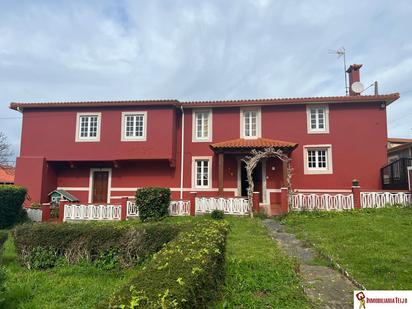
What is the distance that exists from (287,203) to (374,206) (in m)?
3.49

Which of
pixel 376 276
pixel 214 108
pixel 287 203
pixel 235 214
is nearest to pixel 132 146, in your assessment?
pixel 214 108

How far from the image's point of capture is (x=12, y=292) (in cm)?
486

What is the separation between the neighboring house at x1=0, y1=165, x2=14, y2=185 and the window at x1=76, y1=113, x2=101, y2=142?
64.9 feet

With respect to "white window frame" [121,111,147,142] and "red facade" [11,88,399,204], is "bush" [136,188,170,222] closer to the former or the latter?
"red facade" [11,88,399,204]

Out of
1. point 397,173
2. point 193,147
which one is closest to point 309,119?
point 397,173

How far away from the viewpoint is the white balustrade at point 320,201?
1239 cm

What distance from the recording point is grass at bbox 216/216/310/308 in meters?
4.43

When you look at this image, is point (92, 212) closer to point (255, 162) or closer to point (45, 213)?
point (45, 213)

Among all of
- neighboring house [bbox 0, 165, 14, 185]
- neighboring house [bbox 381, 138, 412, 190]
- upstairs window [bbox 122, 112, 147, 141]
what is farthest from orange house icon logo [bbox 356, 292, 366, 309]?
neighboring house [bbox 0, 165, 14, 185]

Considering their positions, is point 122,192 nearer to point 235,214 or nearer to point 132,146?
point 132,146

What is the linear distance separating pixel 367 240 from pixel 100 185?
1337 centimetres

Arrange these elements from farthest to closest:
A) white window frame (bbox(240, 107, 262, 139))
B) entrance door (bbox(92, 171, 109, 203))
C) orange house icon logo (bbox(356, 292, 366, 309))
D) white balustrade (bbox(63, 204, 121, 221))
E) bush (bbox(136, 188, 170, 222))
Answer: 1. entrance door (bbox(92, 171, 109, 203))
2. white window frame (bbox(240, 107, 262, 139))
3. white balustrade (bbox(63, 204, 121, 221))
4. bush (bbox(136, 188, 170, 222))
5. orange house icon logo (bbox(356, 292, 366, 309))

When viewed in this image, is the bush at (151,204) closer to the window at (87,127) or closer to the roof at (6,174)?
the window at (87,127)

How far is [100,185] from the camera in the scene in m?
16.6
